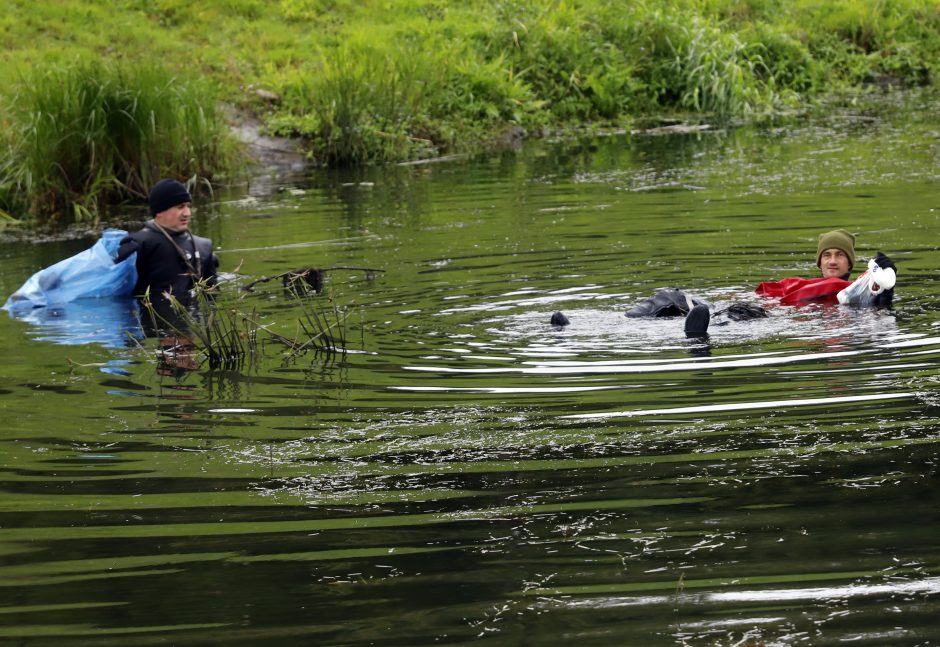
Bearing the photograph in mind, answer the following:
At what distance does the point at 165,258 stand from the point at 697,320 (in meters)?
5.27

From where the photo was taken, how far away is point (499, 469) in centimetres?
577

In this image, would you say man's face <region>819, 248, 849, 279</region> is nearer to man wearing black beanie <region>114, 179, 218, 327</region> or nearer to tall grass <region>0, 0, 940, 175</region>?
man wearing black beanie <region>114, 179, 218, 327</region>

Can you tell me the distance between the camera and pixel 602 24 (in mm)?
26812

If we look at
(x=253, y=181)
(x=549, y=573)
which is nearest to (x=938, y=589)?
(x=549, y=573)

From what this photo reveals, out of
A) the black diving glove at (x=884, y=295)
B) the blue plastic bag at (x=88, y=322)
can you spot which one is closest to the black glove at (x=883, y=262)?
the black diving glove at (x=884, y=295)

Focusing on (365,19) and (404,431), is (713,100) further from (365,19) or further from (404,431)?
(404,431)

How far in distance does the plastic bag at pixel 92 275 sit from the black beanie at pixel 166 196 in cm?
45

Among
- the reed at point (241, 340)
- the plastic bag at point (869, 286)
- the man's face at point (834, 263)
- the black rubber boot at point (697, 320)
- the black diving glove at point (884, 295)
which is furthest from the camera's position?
the man's face at point (834, 263)

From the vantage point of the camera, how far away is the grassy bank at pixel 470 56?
2183 centimetres

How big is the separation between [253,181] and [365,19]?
26.9ft

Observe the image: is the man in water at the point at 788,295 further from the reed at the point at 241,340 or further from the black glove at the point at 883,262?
the reed at the point at 241,340

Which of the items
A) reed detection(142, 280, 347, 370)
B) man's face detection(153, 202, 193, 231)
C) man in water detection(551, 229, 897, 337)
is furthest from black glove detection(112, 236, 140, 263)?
man in water detection(551, 229, 897, 337)

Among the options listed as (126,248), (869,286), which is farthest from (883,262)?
(126,248)

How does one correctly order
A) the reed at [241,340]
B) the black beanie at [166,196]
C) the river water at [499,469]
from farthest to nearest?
the black beanie at [166,196], the reed at [241,340], the river water at [499,469]
